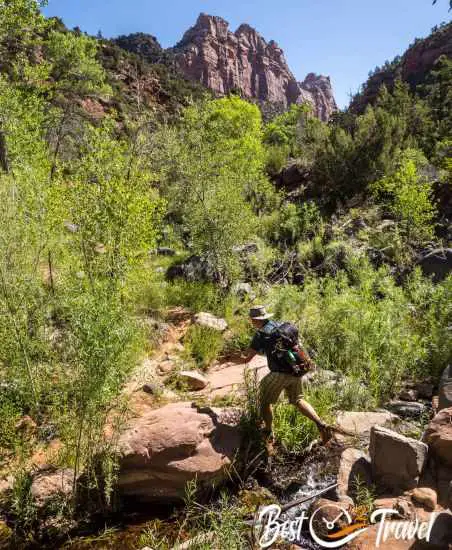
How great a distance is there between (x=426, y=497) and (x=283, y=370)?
6.18 ft

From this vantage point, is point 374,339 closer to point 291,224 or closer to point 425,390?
point 425,390

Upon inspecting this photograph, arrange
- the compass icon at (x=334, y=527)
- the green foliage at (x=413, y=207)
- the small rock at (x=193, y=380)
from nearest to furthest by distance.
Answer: the compass icon at (x=334, y=527) < the small rock at (x=193, y=380) < the green foliage at (x=413, y=207)

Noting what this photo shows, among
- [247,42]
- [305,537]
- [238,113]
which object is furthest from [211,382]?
[247,42]

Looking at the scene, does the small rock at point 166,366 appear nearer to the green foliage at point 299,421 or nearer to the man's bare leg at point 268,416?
the green foliage at point 299,421

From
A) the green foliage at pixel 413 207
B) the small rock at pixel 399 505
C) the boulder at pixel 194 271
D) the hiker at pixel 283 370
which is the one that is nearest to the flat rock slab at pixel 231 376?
the hiker at pixel 283 370

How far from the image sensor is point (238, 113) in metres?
26.0

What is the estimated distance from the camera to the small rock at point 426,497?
11.2ft

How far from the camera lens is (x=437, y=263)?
10.9 m

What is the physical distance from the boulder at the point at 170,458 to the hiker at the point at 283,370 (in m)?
0.70

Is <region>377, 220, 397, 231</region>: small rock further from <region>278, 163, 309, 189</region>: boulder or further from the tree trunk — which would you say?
the tree trunk

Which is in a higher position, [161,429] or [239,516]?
[161,429]

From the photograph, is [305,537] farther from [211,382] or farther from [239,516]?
[211,382]

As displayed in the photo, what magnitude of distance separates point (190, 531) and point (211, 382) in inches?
120

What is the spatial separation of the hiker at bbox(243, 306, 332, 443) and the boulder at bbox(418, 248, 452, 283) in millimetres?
7707
